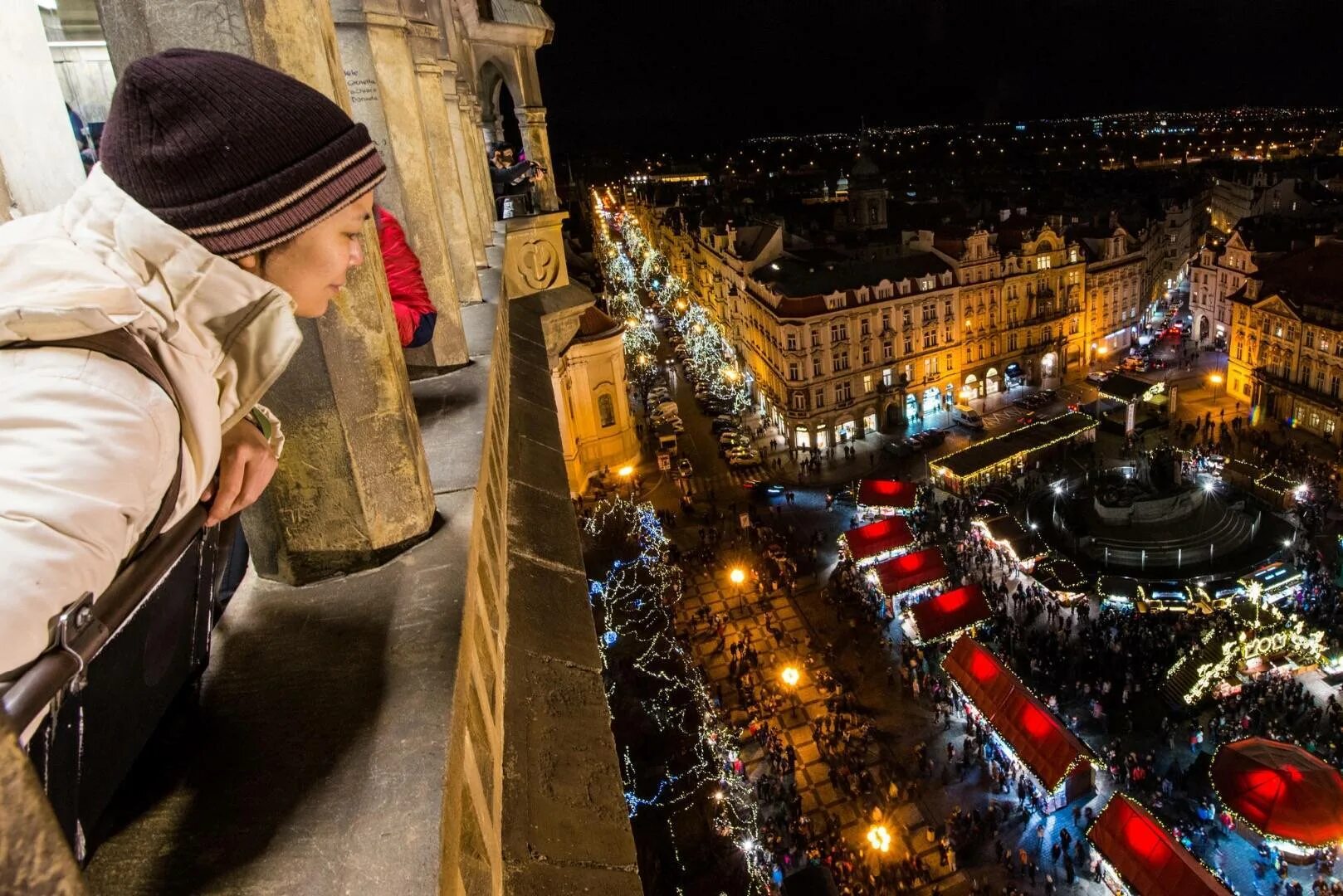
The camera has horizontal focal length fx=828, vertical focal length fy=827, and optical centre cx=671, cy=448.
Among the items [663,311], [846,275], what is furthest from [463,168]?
[663,311]

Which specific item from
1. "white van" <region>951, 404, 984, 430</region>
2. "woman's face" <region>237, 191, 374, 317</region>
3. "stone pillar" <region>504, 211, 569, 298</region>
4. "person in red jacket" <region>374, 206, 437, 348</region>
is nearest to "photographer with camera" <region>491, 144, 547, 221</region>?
"stone pillar" <region>504, 211, 569, 298</region>

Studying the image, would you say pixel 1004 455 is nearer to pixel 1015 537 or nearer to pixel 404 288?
pixel 1015 537

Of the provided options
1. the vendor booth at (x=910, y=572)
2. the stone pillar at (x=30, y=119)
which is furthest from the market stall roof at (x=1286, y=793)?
the stone pillar at (x=30, y=119)

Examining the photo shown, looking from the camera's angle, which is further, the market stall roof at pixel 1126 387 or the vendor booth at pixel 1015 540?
the market stall roof at pixel 1126 387

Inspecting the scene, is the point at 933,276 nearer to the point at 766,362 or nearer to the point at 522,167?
the point at 766,362

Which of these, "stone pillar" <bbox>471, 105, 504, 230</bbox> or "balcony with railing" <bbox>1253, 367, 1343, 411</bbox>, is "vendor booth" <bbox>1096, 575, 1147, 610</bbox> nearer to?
"balcony with railing" <bbox>1253, 367, 1343, 411</bbox>

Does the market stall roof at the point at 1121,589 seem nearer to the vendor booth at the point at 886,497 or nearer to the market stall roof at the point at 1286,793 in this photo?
the vendor booth at the point at 886,497
